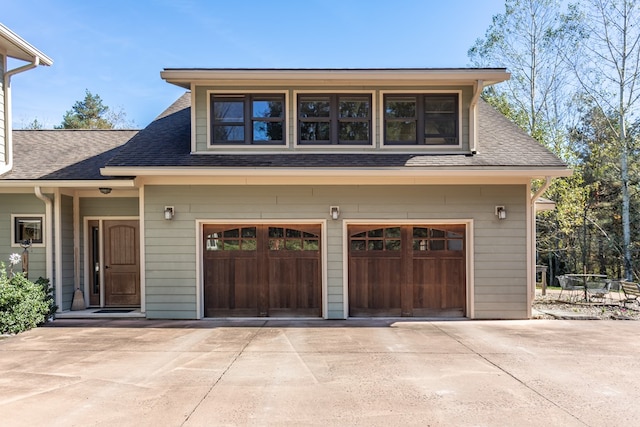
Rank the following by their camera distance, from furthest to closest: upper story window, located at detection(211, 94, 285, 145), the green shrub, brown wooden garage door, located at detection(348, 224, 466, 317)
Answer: upper story window, located at detection(211, 94, 285, 145) < brown wooden garage door, located at detection(348, 224, 466, 317) < the green shrub

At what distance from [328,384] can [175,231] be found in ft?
15.6

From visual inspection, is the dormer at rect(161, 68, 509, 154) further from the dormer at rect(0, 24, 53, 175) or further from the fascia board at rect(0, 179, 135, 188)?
the dormer at rect(0, 24, 53, 175)

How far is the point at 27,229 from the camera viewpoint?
8.07 meters

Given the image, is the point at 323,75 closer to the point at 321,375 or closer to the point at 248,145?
the point at 248,145

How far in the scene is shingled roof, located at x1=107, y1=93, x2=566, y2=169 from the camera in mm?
7562

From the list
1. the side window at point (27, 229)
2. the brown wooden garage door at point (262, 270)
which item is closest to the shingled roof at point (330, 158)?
the brown wooden garage door at point (262, 270)

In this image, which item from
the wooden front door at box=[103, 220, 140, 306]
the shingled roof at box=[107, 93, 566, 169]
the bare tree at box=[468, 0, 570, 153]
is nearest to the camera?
the shingled roof at box=[107, 93, 566, 169]

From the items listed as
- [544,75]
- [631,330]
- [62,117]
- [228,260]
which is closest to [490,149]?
[631,330]

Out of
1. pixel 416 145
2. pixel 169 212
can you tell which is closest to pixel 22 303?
pixel 169 212

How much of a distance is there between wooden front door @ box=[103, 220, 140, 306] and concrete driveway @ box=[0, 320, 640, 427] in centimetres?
141

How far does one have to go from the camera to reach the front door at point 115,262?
28.6 ft

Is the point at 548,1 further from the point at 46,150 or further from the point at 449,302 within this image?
the point at 46,150

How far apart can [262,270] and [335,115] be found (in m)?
3.47

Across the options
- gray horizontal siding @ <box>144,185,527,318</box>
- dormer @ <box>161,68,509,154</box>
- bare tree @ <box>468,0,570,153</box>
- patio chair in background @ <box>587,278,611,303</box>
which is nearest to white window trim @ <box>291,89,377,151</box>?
dormer @ <box>161,68,509,154</box>
